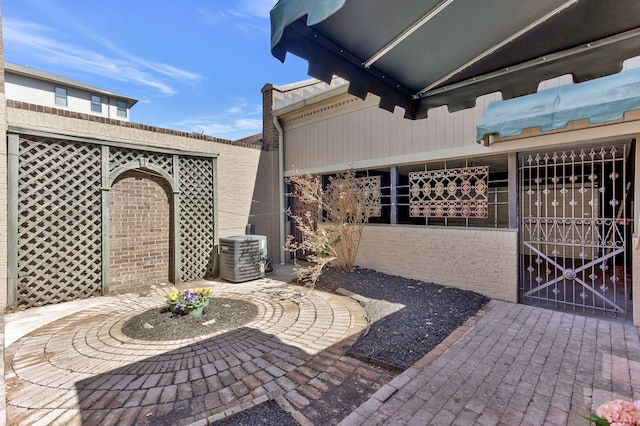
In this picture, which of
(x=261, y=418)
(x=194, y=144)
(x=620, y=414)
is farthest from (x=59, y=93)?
(x=620, y=414)

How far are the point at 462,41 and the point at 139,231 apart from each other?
701cm

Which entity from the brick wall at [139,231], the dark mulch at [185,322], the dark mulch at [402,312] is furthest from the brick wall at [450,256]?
the brick wall at [139,231]

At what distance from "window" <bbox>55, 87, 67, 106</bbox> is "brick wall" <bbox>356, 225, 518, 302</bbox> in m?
30.2

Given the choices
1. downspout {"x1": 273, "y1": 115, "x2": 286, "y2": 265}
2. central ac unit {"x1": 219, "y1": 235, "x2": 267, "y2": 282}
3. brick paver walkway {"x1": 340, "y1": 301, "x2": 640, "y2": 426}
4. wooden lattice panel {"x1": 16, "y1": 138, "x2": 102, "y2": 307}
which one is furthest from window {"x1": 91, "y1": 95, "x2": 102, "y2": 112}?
brick paver walkway {"x1": 340, "y1": 301, "x2": 640, "y2": 426}

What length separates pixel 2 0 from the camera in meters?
4.95

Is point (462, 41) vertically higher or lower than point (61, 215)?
higher

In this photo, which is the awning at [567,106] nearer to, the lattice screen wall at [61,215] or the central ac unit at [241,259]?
the central ac unit at [241,259]

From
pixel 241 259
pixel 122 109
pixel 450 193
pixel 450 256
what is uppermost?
pixel 122 109

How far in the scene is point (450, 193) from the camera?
627 cm

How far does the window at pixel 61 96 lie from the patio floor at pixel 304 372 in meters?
28.3

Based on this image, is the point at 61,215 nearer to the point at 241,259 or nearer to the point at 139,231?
the point at 139,231

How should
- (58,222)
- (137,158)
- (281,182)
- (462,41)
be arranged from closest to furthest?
(462,41)
(58,222)
(137,158)
(281,182)

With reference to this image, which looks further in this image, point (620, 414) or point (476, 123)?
point (476, 123)

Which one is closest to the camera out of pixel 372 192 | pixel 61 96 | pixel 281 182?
pixel 372 192
